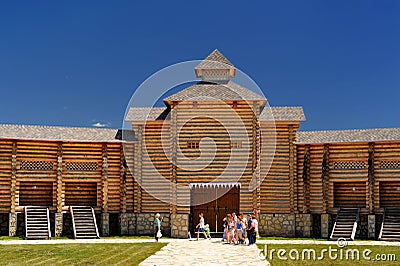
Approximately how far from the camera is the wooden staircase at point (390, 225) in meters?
27.7

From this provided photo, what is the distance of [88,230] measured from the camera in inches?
1143

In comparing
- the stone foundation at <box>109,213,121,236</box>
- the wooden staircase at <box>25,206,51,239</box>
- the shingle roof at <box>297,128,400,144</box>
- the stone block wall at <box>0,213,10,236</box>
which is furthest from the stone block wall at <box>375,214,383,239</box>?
the stone block wall at <box>0,213,10,236</box>

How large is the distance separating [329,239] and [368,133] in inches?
265

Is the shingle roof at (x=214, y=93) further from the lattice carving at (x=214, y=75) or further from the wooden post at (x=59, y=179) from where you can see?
the wooden post at (x=59, y=179)

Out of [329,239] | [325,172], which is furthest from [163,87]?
[329,239]

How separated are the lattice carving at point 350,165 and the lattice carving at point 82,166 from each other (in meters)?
14.0

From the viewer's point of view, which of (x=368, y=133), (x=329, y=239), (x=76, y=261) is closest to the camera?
(x=76, y=261)

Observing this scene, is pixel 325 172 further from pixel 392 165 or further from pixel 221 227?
pixel 221 227

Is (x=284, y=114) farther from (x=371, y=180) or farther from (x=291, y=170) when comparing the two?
(x=371, y=180)

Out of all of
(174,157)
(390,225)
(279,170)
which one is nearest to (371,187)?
(390,225)

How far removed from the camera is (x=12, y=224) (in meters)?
28.6

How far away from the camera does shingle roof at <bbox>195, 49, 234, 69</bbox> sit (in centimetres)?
3338

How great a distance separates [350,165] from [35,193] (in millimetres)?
18308

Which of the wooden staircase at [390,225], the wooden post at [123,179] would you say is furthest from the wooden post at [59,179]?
the wooden staircase at [390,225]
